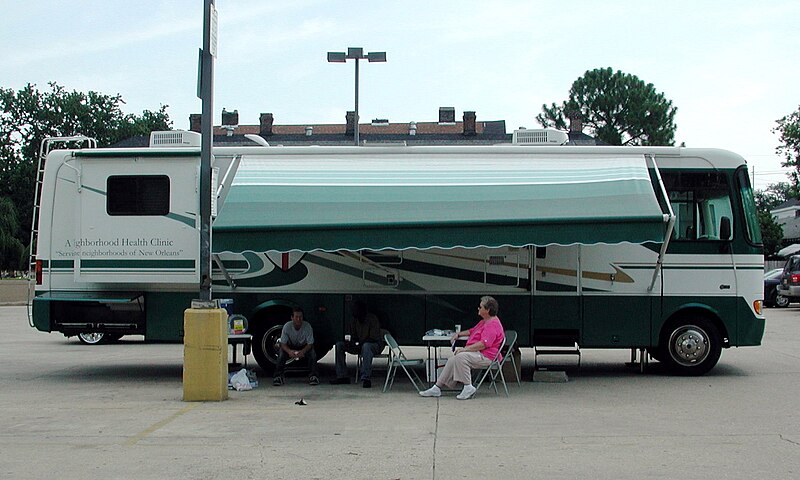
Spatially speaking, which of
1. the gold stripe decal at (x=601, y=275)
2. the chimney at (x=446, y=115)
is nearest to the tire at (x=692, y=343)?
the gold stripe decal at (x=601, y=275)

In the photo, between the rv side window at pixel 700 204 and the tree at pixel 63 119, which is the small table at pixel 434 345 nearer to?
the rv side window at pixel 700 204

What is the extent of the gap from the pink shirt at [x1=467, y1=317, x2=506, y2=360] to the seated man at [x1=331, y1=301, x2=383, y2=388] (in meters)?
1.55

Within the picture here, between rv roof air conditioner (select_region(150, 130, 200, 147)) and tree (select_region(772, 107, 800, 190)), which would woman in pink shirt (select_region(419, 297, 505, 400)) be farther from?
tree (select_region(772, 107, 800, 190))

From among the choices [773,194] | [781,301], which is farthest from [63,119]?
[773,194]

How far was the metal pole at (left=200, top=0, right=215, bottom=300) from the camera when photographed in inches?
441

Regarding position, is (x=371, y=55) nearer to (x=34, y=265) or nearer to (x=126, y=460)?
A: (x=34, y=265)

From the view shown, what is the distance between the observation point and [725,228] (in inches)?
518

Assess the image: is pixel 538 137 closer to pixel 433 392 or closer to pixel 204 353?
pixel 433 392

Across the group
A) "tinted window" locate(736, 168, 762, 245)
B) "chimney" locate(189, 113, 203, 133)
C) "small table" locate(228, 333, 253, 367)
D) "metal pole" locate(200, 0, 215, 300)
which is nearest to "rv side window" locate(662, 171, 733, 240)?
"tinted window" locate(736, 168, 762, 245)

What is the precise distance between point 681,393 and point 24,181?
63.5 meters

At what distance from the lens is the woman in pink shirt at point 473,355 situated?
11352 millimetres

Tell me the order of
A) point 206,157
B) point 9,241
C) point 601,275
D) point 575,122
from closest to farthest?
point 206,157 < point 601,275 < point 9,241 < point 575,122

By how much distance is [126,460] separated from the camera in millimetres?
7863

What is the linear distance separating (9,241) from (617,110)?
155 feet
